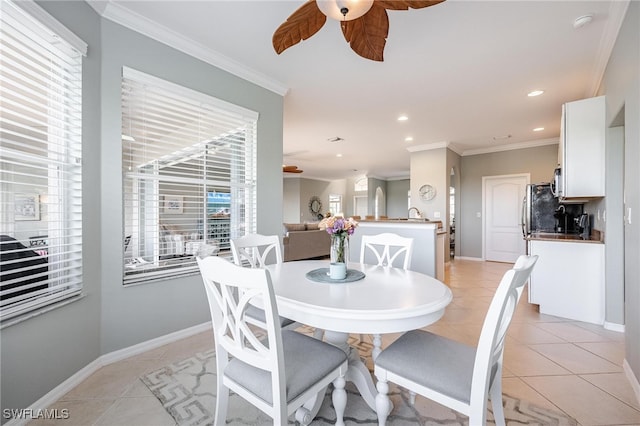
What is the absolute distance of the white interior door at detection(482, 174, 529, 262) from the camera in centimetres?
582

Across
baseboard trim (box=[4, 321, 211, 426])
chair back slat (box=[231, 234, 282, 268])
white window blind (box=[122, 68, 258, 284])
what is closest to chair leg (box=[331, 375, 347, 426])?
chair back slat (box=[231, 234, 282, 268])

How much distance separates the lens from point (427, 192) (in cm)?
589

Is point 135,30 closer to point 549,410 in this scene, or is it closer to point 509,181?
point 549,410

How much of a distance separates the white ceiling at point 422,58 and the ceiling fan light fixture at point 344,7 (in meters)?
0.81

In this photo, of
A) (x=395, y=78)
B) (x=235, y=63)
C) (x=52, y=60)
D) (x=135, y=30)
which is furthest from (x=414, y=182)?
(x=52, y=60)

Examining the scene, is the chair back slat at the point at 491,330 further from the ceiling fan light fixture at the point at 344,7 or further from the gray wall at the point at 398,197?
the gray wall at the point at 398,197

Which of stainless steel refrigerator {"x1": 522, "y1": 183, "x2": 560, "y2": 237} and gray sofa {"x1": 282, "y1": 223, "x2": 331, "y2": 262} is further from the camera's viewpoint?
gray sofa {"x1": 282, "y1": 223, "x2": 331, "y2": 262}

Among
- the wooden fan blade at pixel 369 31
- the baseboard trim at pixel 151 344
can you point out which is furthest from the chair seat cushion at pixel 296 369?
the wooden fan blade at pixel 369 31

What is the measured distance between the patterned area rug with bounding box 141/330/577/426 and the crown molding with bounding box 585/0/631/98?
273 centimetres

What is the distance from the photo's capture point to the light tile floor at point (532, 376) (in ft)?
4.99

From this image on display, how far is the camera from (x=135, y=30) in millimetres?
2146

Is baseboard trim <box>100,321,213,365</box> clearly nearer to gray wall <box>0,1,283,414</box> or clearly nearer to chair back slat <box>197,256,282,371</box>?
gray wall <box>0,1,283,414</box>

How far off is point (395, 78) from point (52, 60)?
9.42 ft

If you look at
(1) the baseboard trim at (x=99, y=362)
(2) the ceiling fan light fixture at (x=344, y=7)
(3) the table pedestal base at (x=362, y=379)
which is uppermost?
(2) the ceiling fan light fixture at (x=344, y=7)
